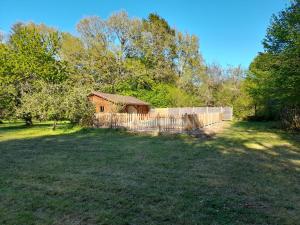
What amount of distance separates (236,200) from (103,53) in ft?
129

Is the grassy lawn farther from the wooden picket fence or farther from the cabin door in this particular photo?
the cabin door

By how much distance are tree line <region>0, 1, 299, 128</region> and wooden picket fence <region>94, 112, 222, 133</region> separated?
1.74m

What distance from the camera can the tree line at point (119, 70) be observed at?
72.8 ft

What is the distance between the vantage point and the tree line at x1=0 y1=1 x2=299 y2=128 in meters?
22.2

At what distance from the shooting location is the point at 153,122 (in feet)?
65.3

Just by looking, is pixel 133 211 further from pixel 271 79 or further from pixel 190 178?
pixel 271 79

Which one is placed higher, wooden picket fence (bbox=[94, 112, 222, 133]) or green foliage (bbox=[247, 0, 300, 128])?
green foliage (bbox=[247, 0, 300, 128])

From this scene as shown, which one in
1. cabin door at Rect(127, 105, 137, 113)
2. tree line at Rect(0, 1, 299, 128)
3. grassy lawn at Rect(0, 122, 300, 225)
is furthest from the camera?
cabin door at Rect(127, 105, 137, 113)

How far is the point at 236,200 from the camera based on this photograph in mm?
5605

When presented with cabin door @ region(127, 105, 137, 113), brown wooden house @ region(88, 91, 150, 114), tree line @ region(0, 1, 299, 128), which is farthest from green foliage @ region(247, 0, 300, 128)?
cabin door @ region(127, 105, 137, 113)

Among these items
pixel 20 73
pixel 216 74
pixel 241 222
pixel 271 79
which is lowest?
pixel 241 222

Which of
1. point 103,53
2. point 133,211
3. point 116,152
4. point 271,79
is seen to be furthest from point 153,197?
point 103,53

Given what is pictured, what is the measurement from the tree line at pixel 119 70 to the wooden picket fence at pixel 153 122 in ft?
5.71

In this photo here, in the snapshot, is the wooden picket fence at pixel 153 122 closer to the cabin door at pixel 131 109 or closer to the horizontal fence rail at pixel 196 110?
the cabin door at pixel 131 109
